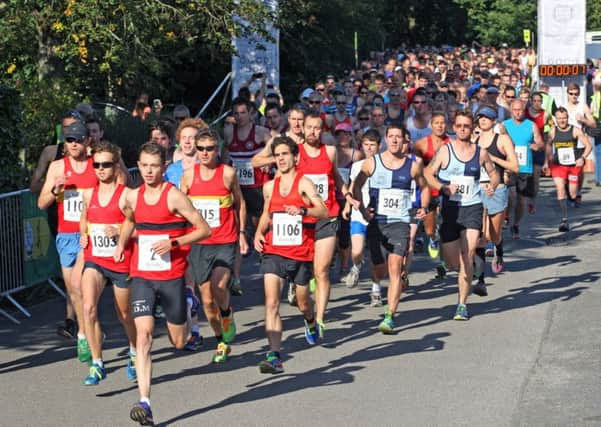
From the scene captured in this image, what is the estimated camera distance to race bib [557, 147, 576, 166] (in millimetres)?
18875

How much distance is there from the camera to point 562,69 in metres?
26.0

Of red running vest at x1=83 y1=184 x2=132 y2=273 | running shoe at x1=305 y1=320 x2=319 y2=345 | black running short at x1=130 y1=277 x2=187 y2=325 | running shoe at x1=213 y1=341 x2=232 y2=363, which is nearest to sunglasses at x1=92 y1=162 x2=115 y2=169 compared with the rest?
red running vest at x1=83 y1=184 x2=132 y2=273

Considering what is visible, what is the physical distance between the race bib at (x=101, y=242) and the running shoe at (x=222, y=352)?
140cm

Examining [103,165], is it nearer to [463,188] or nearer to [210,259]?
[210,259]

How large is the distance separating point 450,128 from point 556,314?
489 cm

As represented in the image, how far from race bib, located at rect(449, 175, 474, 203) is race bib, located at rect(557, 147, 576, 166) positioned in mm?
6794

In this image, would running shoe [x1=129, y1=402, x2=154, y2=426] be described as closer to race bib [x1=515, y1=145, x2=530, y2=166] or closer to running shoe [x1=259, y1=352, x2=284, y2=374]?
running shoe [x1=259, y1=352, x2=284, y2=374]

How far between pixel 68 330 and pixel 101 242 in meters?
2.39

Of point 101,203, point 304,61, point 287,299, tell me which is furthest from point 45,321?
point 304,61

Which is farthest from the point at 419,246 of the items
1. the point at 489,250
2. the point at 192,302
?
the point at 192,302

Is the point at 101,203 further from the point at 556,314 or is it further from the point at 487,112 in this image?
the point at 487,112

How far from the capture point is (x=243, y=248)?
10875 mm

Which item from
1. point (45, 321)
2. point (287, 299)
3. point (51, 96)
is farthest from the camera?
point (51, 96)

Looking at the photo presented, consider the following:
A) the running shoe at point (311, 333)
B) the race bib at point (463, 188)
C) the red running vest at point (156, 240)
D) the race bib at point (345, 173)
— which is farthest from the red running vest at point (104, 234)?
the race bib at point (345, 173)
